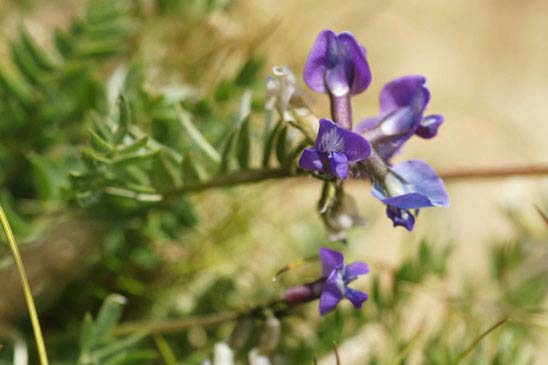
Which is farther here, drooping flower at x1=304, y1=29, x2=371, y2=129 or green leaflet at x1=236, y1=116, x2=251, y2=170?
green leaflet at x1=236, y1=116, x2=251, y2=170

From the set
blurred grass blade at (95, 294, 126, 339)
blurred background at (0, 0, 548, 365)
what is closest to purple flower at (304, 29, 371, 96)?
blurred background at (0, 0, 548, 365)

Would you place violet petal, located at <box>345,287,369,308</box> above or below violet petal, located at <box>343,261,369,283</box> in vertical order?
below

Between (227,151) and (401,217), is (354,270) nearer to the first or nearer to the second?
(401,217)

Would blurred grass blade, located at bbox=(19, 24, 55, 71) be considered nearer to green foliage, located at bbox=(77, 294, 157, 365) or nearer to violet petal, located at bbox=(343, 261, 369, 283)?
green foliage, located at bbox=(77, 294, 157, 365)

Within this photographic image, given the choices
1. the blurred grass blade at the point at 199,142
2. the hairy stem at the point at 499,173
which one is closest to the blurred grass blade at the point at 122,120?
the blurred grass blade at the point at 199,142

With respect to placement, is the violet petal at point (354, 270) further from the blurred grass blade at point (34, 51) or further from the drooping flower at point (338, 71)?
the blurred grass blade at point (34, 51)

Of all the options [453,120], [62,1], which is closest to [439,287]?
[453,120]

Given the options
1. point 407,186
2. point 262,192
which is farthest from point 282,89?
point 262,192

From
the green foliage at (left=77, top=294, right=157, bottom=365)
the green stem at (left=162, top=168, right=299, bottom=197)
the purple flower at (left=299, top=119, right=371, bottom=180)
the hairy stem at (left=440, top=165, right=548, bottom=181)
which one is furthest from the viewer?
the hairy stem at (left=440, top=165, right=548, bottom=181)
